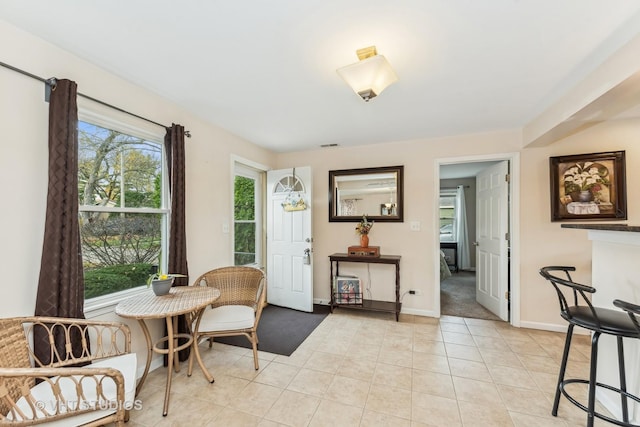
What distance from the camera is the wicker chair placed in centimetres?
219

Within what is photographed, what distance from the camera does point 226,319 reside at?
7.33ft

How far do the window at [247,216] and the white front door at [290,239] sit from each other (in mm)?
229

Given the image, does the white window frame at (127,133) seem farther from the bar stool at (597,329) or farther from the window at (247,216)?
the bar stool at (597,329)

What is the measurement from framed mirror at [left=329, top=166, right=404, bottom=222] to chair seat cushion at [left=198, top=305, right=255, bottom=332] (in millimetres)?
1991

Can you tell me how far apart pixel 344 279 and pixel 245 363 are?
66.7 inches

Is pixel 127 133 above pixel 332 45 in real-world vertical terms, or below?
below

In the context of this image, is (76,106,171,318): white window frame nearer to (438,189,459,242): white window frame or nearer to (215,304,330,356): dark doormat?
(215,304,330,356): dark doormat

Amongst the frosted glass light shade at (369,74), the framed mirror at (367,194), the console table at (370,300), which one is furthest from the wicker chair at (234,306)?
the frosted glass light shade at (369,74)

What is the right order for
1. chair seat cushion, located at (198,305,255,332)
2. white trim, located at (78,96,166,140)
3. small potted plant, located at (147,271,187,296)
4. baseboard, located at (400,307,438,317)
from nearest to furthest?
white trim, located at (78,96,166,140) → small potted plant, located at (147,271,187,296) → chair seat cushion, located at (198,305,255,332) → baseboard, located at (400,307,438,317)

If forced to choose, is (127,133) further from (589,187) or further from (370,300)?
(589,187)

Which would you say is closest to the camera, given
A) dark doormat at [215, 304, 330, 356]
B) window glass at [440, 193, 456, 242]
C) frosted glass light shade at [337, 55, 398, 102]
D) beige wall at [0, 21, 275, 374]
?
beige wall at [0, 21, 275, 374]

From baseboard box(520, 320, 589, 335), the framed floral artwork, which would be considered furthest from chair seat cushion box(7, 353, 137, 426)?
the framed floral artwork

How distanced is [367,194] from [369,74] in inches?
88.3

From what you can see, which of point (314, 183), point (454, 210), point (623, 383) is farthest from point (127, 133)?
point (454, 210)
